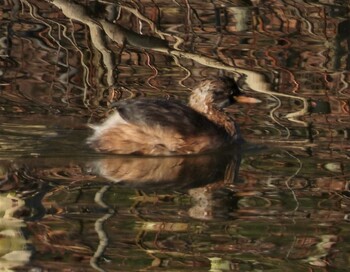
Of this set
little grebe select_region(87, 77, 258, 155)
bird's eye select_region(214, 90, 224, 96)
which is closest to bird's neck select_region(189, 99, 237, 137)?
bird's eye select_region(214, 90, 224, 96)

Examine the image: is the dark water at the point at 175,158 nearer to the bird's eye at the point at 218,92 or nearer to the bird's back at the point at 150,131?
the bird's back at the point at 150,131

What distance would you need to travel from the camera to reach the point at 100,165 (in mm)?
8633

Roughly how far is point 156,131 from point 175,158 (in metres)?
0.23

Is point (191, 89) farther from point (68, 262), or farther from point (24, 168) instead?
point (68, 262)

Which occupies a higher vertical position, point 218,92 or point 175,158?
point 218,92

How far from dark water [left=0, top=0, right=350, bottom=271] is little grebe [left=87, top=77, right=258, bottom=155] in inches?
4.3

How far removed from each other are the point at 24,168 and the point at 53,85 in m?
2.26

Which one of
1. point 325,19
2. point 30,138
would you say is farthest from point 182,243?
point 325,19

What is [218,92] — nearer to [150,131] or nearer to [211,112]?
[211,112]

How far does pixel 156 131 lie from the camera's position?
9.00 m

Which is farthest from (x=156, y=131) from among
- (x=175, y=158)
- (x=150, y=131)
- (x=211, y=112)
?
(x=211, y=112)

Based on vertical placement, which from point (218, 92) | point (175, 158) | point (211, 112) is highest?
point (218, 92)

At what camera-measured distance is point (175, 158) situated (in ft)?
29.5

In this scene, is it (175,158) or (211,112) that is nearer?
(175,158)
